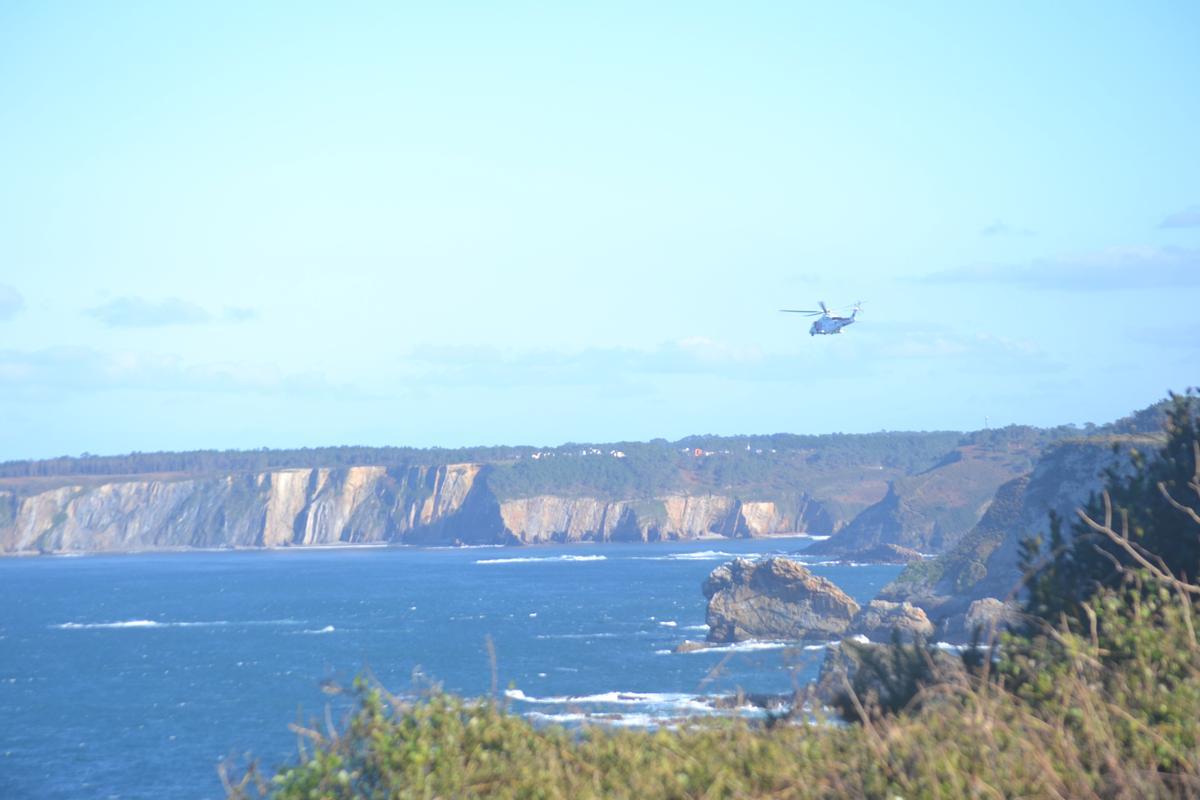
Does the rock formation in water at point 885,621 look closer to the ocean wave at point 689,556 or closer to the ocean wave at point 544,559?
the ocean wave at point 689,556

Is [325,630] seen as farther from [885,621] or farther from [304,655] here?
[885,621]

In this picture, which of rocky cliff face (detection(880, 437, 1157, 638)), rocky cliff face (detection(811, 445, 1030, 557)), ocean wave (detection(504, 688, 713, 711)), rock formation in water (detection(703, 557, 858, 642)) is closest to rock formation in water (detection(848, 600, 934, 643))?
rock formation in water (detection(703, 557, 858, 642))

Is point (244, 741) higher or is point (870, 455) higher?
point (870, 455)

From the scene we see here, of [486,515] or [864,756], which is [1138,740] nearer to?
[864,756]

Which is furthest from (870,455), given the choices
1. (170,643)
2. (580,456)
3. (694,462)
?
(170,643)

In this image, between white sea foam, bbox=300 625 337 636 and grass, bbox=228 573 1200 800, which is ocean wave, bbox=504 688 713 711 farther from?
white sea foam, bbox=300 625 337 636
